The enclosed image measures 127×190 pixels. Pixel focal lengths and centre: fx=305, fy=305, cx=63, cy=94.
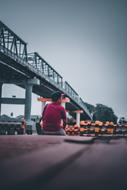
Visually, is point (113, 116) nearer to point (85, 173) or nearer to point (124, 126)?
point (124, 126)

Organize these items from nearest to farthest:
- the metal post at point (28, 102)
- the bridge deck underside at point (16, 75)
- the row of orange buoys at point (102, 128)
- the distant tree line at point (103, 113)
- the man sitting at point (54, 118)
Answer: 1. the man sitting at point (54, 118)
2. the row of orange buoys at point (102, 128)
3. the bridge deck underside at point (16, 75)
4. the metal post at point (28, 102)
5. the distant tree line at point (103, 113)

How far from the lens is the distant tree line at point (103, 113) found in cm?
10412

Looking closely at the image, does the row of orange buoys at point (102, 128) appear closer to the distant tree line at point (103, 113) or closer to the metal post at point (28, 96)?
the metal post at point (28, 96)

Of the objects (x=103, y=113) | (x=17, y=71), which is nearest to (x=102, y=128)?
(x=17, y=71)

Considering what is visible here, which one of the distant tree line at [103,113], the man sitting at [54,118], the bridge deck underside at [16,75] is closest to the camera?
the man sitting at [54,118]

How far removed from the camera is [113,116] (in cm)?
10638

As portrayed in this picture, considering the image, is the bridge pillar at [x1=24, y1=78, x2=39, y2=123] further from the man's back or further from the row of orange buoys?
the man's back

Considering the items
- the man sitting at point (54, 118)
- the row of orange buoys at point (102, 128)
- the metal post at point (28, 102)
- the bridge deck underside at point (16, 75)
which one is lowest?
the row of orange buoys at point (102, 128)

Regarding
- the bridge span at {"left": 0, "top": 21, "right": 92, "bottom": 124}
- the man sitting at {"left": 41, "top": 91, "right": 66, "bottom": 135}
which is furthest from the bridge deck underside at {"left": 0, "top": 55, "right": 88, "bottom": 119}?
the man sitting at {"left": 41, "top": 91, "right": 66, "bottom": 135}

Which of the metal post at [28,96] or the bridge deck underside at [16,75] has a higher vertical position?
the bridge deck underside at [16,75]

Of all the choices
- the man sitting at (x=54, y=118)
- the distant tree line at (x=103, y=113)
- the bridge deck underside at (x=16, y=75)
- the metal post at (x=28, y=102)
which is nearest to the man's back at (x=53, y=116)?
the man sitting at (x=54, y=118)

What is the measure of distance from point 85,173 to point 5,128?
24818mm

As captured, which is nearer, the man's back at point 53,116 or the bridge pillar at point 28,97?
the man's back at point 53,116

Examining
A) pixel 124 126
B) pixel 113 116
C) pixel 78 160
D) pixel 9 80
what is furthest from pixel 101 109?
pixel 78 160
